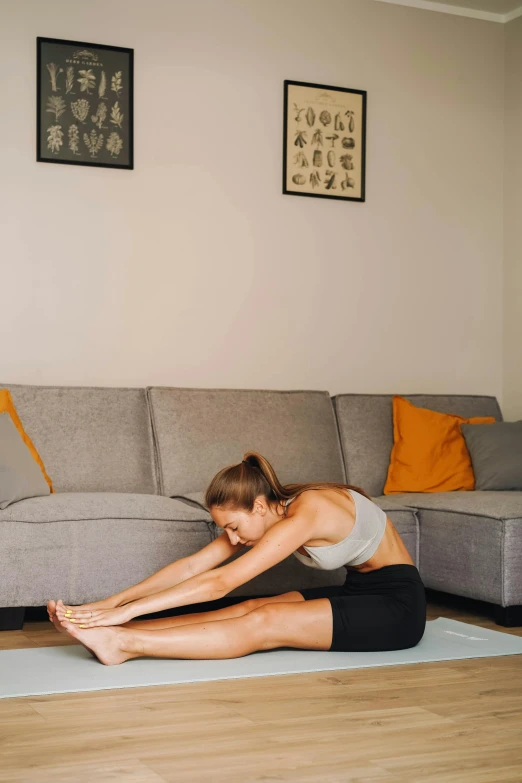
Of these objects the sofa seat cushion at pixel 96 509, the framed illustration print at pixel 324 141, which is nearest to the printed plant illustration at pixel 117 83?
the framed illustration print at pixel 324 141

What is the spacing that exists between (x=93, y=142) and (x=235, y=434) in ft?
5.05

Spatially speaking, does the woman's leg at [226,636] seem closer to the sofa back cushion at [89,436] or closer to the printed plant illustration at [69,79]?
the sofa back cushion at [89,436]

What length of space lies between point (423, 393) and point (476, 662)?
2.43 meters

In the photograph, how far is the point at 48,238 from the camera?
4.32m

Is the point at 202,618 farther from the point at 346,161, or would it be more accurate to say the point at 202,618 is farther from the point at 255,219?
the point at 346,161

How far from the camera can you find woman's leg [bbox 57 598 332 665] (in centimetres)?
252

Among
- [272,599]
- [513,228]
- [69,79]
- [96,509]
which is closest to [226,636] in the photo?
[272,599]

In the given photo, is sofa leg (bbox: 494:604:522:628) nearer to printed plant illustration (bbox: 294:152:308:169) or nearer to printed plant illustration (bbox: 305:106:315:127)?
printed plant illustration (bbox: 294:152:308:169)

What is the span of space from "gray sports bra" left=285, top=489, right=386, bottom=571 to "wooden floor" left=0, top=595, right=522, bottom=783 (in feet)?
1.08

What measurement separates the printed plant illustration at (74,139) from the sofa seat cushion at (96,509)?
5.58 ft

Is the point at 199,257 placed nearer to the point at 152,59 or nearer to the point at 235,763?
the point at 152,59

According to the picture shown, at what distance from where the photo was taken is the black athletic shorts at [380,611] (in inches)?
108

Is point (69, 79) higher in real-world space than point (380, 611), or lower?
higher

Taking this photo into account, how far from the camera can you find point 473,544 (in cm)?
354
